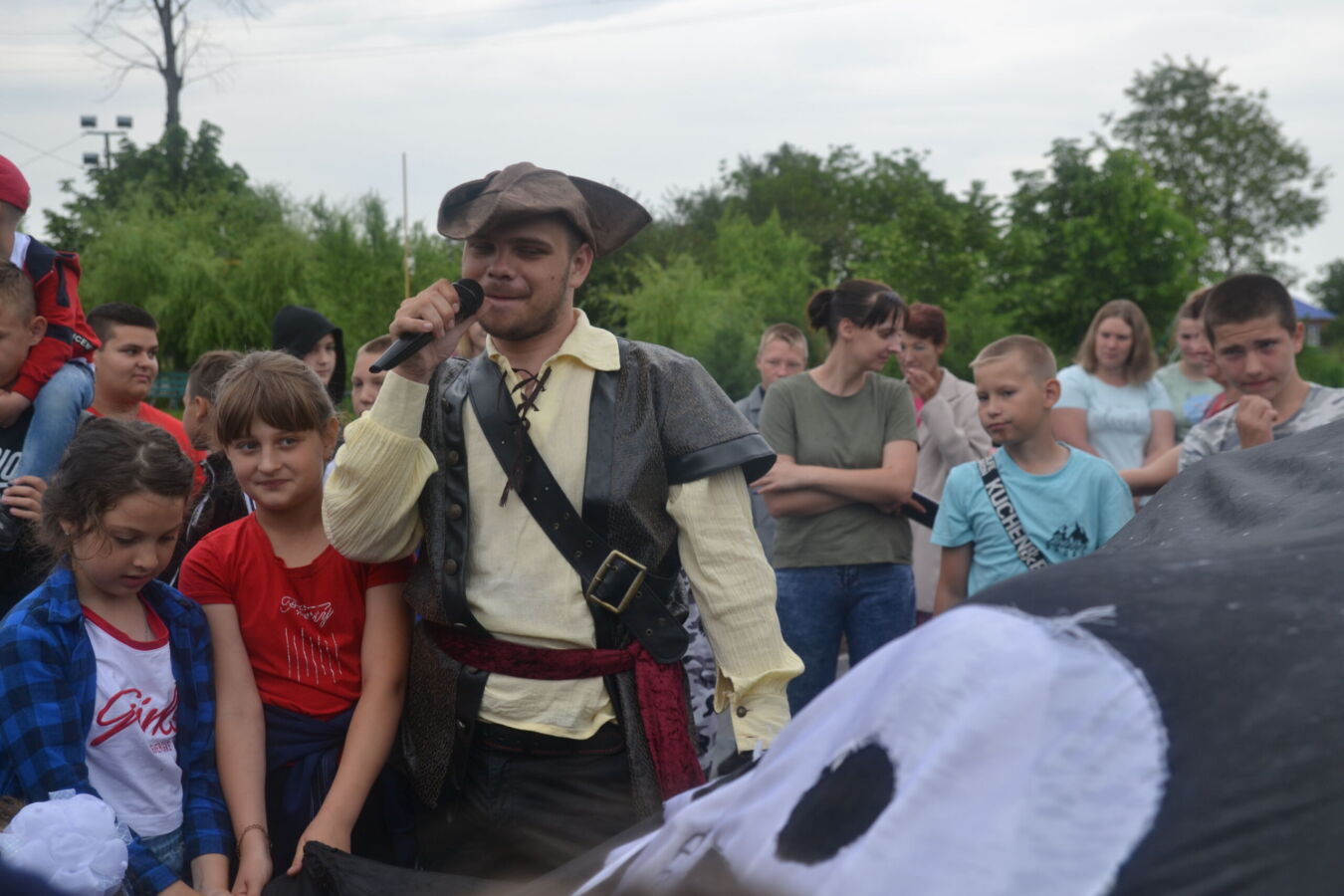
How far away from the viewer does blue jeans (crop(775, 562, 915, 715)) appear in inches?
195

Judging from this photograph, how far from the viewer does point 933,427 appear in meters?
5.83

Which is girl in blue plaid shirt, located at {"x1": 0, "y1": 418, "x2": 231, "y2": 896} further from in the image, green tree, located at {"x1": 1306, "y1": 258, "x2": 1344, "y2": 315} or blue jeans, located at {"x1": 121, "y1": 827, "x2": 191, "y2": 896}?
green tree, located at {"x1": 1306, "y1": 258, "x2": 1344, "y2": 315}

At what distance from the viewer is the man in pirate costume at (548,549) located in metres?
2.64

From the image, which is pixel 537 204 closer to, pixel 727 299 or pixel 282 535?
pixel 282 535

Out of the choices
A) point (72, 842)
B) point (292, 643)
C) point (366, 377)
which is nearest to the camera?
point (72, 842)

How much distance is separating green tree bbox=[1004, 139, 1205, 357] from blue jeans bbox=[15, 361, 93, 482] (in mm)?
20004

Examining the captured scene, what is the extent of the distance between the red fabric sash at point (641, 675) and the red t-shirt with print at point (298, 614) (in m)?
0.41

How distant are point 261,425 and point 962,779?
95.2 inches

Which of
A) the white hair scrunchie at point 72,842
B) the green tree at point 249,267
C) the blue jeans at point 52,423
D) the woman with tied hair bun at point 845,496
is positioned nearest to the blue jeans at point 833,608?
the woman with tied hair bun at point 845,496

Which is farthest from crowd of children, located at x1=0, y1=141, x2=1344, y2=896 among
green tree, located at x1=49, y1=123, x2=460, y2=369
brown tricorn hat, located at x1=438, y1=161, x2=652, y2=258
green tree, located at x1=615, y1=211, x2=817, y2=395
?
green tree, located at x1=49, y1=123, x2=460, y2=369

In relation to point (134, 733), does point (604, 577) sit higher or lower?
higher

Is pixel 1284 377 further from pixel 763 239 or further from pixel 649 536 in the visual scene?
pixel 763 239

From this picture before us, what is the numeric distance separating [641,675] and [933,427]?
11.3ft

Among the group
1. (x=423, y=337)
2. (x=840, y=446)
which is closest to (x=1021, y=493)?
(x=840, y=446)
